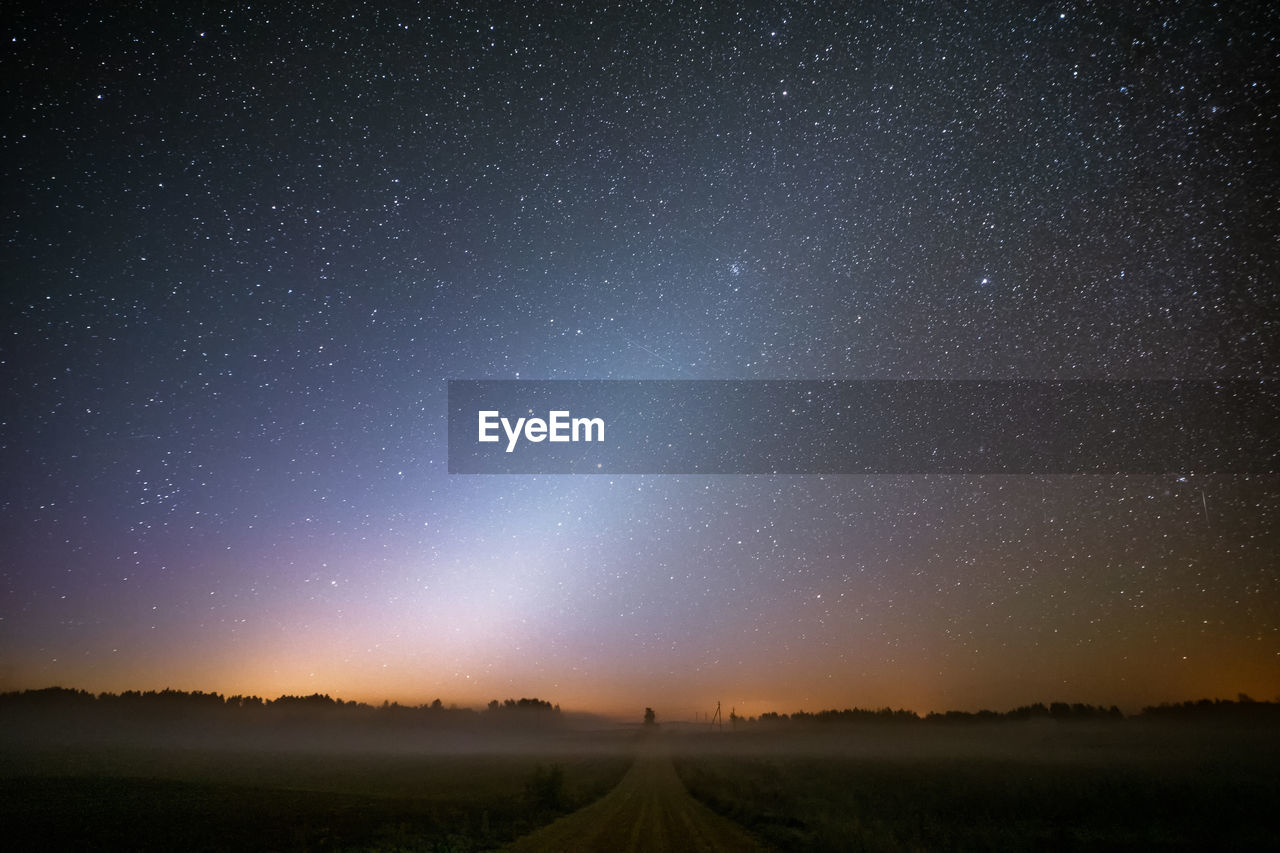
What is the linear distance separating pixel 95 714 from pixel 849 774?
198 metres

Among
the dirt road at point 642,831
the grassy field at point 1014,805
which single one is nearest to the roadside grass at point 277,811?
the dirt road at point 642,831

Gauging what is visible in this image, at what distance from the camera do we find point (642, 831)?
17.9 metres

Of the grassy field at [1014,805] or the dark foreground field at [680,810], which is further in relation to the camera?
the dark foreground field at [680,810]

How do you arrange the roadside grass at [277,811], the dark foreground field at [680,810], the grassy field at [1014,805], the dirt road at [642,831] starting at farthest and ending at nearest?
the roadside grass at [277,811], the dark foreground field at [680,810], the grassy field at [1014,805], the dirt road at [642,831]

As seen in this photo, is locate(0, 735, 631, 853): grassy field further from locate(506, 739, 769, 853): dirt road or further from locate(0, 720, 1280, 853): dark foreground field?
locate(506, 739, 769, 853): dirt road

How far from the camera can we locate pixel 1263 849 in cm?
1528

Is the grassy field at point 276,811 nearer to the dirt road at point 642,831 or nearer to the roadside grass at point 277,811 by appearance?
the roadside grass at point 277,811

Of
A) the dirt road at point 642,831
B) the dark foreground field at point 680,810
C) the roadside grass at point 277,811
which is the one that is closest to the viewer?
the dirt road at point 642,831

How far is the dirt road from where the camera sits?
15547 millimetres

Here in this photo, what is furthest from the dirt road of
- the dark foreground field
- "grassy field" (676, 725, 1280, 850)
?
"grassy field" (676, 725, 1280, 850)

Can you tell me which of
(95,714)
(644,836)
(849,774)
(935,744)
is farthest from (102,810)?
(95,714)

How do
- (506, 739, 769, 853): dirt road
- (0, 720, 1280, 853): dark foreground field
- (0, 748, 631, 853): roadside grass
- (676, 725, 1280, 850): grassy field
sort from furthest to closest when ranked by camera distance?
(0, 748, 631, 853): roadside grass < (0, 720, 1280, 853): dark foreground field < (676, 725, 1280, 850): grassy field < (506, 739, 769, 853): dirt road

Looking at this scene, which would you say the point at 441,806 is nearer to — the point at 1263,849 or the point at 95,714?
the point at 1263,849

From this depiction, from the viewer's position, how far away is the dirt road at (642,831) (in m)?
15.5
